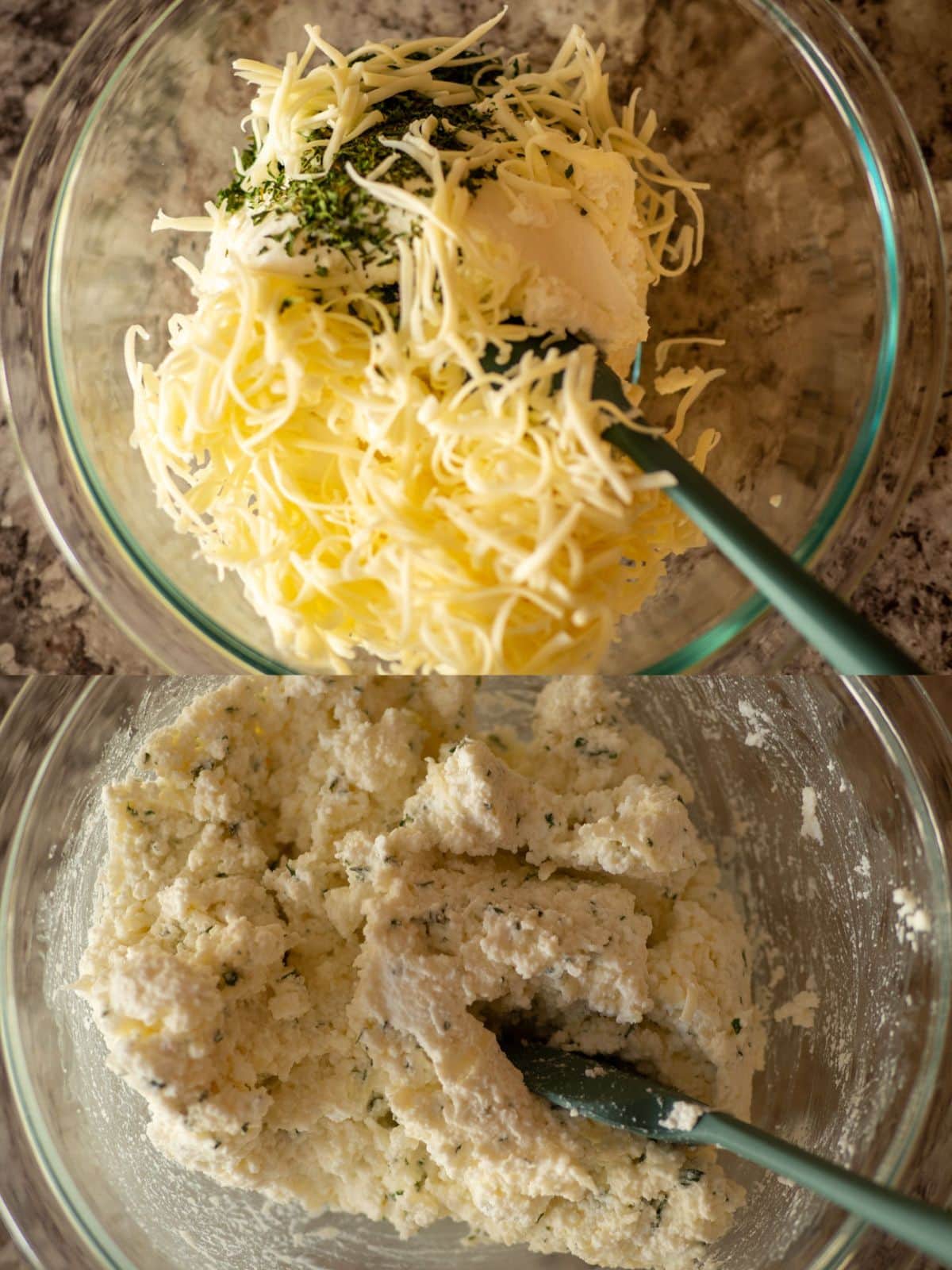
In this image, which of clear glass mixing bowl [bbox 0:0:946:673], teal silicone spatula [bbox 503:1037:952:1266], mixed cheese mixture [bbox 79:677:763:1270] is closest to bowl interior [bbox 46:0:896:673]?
clear glass mixing bowl [bbox 0:0:946:673]

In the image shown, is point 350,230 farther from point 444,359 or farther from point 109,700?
point 109,700

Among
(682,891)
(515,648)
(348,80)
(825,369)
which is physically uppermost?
(348,80)

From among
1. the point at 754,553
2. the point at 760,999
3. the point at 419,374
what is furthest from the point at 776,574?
the point at 760,999

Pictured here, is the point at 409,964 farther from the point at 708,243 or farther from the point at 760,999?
the point at 708,243

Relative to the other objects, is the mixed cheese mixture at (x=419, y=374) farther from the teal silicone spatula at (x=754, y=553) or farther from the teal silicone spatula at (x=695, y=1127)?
the teal silicone spatula at (x=695, y=1127)

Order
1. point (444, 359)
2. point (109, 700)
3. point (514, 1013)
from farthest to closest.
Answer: point (109, 700) → point (514, 1013) → point (444, 359)

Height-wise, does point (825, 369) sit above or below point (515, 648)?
above

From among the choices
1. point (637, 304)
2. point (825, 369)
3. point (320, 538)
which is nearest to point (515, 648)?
point (320, 538)

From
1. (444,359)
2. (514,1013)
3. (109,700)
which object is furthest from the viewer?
(109,700)
